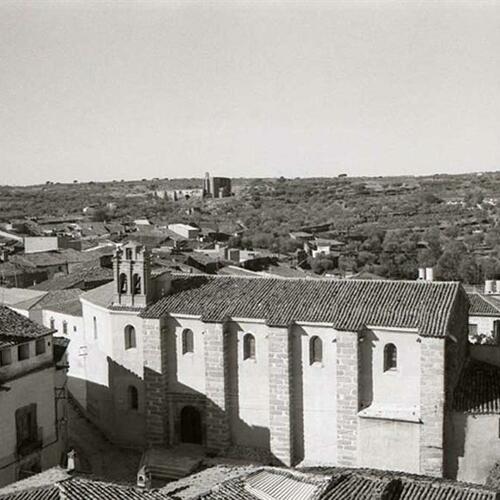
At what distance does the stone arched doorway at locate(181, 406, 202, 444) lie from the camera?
33906 millimetres

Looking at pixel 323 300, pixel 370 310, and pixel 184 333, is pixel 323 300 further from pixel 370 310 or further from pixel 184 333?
pixel 184 333

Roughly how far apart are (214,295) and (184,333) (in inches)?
84.7

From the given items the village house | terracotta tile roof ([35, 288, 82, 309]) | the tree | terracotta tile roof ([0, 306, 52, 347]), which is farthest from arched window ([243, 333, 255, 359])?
the tree

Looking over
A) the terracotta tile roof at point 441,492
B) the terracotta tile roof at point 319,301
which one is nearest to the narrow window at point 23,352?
the terracotta tile roof at point 319,301

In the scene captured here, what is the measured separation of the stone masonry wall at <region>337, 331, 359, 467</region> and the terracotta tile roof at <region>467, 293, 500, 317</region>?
19.6m

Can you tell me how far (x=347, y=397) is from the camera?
3059 centimetres

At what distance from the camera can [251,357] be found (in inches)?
1293

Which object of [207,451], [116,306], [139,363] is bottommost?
[207,451]

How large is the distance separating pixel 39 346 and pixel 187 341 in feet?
21.9

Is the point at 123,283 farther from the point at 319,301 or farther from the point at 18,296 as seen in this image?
the point at 18,296

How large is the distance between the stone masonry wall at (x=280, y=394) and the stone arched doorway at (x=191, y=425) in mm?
3650

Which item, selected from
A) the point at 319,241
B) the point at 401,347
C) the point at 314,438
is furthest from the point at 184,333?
the point at 319,241

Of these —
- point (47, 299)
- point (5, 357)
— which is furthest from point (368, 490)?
point (47, 299)

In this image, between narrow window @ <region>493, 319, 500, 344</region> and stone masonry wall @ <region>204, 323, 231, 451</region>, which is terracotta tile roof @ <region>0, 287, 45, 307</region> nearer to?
stone masonry wall @ <region>204, 323, 231, 451</region>
